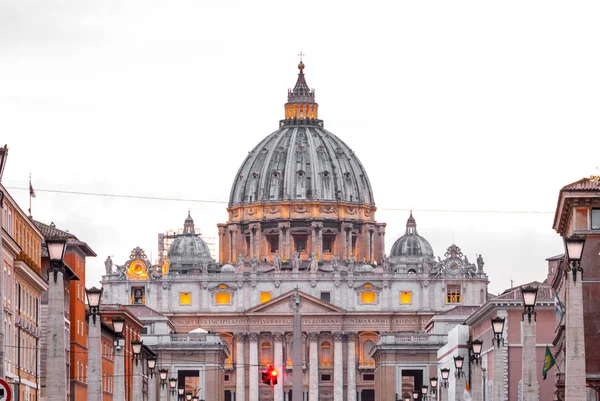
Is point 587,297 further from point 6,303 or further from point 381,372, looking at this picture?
point 381,372

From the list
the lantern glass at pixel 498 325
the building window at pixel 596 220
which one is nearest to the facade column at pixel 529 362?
the lantern glass at pixel 498 325

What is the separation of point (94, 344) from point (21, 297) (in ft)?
44.2

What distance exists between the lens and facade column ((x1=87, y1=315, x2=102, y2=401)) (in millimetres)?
54959

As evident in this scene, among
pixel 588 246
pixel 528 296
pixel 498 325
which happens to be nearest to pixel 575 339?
pixel 528 296

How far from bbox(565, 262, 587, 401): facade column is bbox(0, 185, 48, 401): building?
22.1 m

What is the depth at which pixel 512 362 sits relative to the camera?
351 ft

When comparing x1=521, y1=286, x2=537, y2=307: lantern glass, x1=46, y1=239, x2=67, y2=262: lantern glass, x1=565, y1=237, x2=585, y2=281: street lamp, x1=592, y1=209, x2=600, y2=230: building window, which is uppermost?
x1=592, y1=209, x2=600, y2=230: building window

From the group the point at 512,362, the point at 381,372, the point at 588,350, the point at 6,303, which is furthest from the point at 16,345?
the point at 381,372

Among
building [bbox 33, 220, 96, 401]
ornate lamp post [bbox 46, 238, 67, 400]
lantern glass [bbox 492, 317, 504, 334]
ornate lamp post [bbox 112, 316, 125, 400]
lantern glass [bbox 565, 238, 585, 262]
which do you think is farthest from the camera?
building [bbox 33, 220, 96, 401]

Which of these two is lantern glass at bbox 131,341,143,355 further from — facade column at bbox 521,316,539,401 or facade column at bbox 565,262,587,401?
facade column at bbox 565,262,587,401

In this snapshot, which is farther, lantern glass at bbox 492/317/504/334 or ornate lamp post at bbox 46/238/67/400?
lantern glass at bbox 492/317/504/334

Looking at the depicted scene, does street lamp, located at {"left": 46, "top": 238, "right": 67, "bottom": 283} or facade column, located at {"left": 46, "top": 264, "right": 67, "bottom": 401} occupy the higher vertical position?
street lamp, located at {"left": 46, "top": 238, "right": 67, "bottom": 283}

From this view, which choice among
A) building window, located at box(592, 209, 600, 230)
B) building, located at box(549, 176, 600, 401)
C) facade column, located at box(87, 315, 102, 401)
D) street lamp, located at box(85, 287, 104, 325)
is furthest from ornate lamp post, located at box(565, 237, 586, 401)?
building window, located at box(592, 209, 600, 230)

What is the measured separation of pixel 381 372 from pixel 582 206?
12682cm
